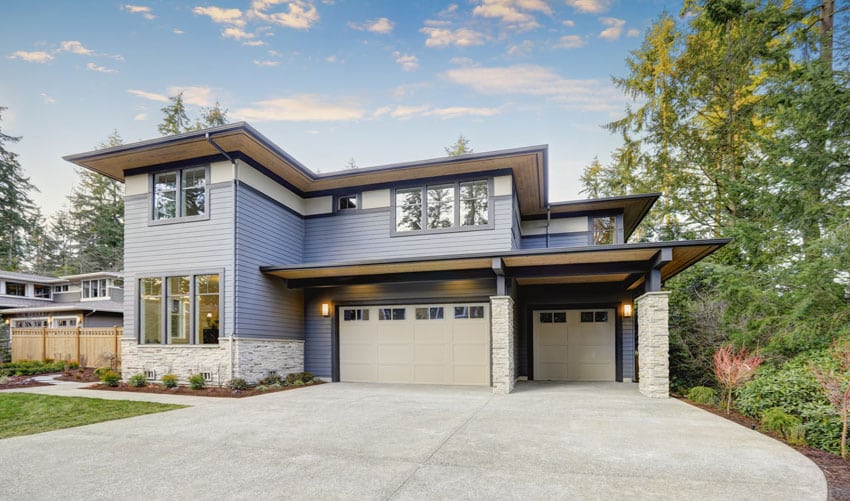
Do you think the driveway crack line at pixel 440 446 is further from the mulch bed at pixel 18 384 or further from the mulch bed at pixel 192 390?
the mulch bed at pixel 18 384

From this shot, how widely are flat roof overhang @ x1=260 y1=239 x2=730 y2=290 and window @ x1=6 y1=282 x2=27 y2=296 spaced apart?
24007 mm

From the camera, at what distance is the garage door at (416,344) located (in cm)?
1047

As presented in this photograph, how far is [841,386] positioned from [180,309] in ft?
38.2

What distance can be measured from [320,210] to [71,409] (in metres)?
6.69

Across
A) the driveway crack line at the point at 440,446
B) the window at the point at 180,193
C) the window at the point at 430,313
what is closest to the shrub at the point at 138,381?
the window at the point at 180,193

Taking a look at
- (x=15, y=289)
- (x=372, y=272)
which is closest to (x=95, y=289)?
(x=15, y=289)

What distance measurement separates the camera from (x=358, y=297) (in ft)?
36.7

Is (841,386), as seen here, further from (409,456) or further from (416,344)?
(416,344)

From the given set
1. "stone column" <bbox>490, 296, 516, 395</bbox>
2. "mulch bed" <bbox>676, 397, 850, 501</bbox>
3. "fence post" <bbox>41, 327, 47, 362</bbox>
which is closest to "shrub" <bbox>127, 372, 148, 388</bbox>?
"stone column" <bbox>490, 296, 516, 395</bbox>

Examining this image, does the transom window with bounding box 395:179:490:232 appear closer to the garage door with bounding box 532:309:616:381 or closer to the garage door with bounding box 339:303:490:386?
the garage door with bounding box 339:303:490:386

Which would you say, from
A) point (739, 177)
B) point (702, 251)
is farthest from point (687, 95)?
point (702, 251)

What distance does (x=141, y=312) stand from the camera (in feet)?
33.2

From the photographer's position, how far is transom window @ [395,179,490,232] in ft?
33.9

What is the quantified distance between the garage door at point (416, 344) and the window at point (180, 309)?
10.6 feet
